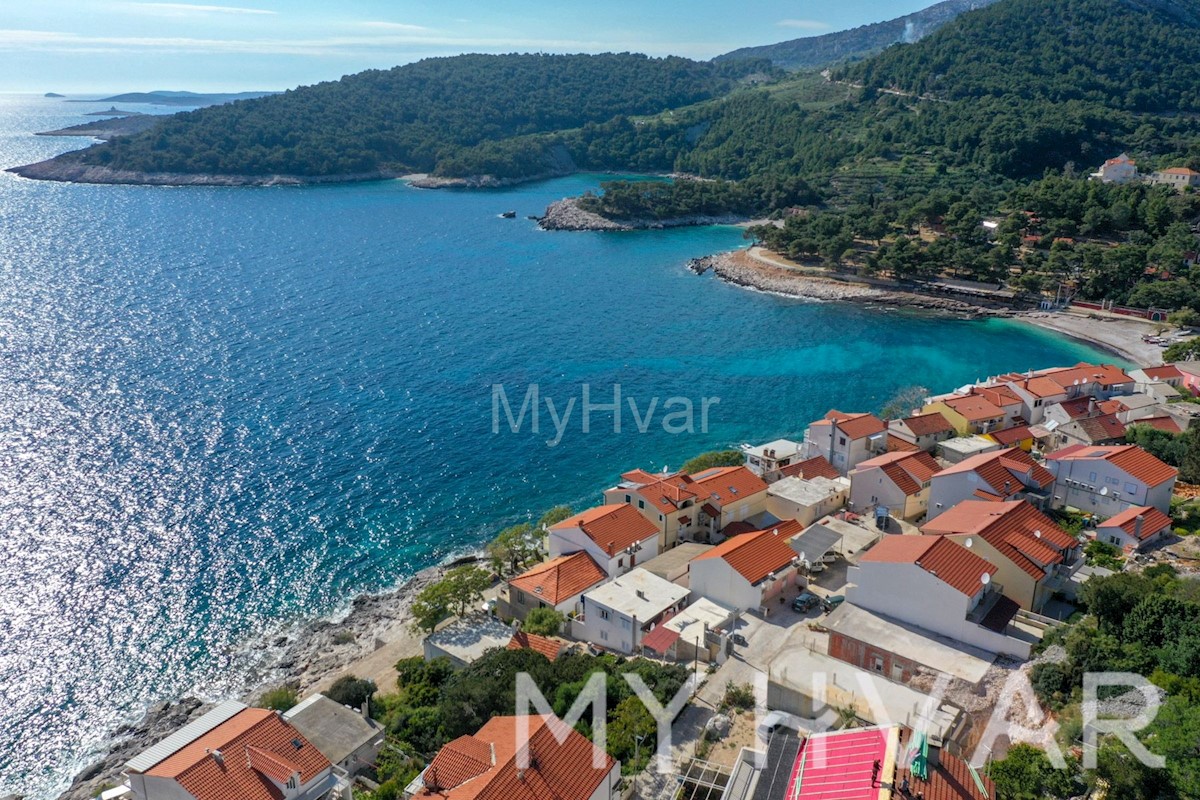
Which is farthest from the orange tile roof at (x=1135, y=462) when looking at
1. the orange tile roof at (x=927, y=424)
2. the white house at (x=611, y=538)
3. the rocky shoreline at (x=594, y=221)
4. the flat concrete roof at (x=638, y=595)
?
the rocky shoreline at (x=594, y=221)

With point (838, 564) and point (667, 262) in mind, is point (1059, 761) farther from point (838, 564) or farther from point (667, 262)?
point (667, 262)

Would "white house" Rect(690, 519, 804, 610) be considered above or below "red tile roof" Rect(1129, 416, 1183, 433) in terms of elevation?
below

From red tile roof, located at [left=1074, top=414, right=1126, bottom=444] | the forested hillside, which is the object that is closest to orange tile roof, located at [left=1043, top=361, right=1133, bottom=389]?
red tile roof, located at [left=1074, top=414, right=1126, bottom=444]

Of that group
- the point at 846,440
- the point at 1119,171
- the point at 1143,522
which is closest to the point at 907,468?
the point at 846,440

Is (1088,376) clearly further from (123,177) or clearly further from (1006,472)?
(123,177)

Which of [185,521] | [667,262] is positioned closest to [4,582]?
[185,521]

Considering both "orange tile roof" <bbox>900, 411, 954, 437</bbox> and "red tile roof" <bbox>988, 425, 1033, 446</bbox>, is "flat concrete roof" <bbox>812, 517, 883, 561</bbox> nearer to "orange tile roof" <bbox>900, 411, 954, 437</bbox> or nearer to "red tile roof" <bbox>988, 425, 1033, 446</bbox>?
"orange tile roof" <bbox>900, 411, 954, 437</bbox>

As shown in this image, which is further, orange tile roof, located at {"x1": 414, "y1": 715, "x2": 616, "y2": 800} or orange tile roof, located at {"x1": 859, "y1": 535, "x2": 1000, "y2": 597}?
orange tile roof, located at {"x1": 859, "y1": 535, "x2": 1000, "y2": 597}

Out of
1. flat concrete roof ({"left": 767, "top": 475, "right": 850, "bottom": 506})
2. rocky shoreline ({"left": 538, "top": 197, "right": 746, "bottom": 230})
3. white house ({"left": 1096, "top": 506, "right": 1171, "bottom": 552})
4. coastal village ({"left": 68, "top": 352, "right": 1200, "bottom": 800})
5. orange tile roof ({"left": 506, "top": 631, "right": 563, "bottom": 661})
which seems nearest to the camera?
coastal village ({"left": 68, "top": 352, "right": 1200, "bottom": 800})
